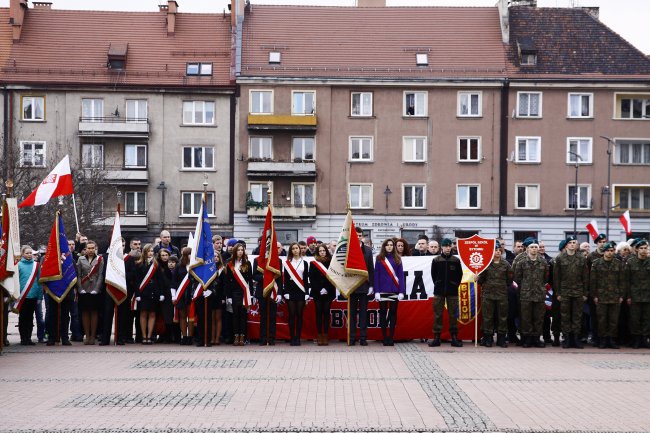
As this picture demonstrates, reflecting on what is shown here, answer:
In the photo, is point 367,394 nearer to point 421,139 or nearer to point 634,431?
point 634,431

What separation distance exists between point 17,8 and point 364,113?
2048 cm

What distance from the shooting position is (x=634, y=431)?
10.1 metres

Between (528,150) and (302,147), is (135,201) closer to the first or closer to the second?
(302,147)

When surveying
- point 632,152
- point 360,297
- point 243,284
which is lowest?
point 360,297

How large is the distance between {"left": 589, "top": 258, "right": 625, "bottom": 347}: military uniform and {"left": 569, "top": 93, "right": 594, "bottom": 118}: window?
124 feet

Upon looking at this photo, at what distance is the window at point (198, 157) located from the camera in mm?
56656

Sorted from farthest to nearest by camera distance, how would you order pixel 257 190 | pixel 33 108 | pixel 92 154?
pixel 257 190, pixel 33 108, pixel 92 154

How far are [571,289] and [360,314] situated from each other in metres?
4.01

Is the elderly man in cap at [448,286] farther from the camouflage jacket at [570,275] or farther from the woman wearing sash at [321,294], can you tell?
the woman wearing sash at [321,294]

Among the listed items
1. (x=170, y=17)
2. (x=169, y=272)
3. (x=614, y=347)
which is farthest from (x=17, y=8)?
(x=614, y=347)

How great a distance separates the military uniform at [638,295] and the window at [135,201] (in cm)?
3990

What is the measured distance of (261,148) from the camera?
2215 inches

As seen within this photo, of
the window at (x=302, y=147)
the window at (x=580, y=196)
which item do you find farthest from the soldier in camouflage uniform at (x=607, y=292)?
the window at (x=580, y=196)

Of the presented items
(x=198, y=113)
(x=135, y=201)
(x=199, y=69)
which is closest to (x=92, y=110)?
(x=135, y=201)
